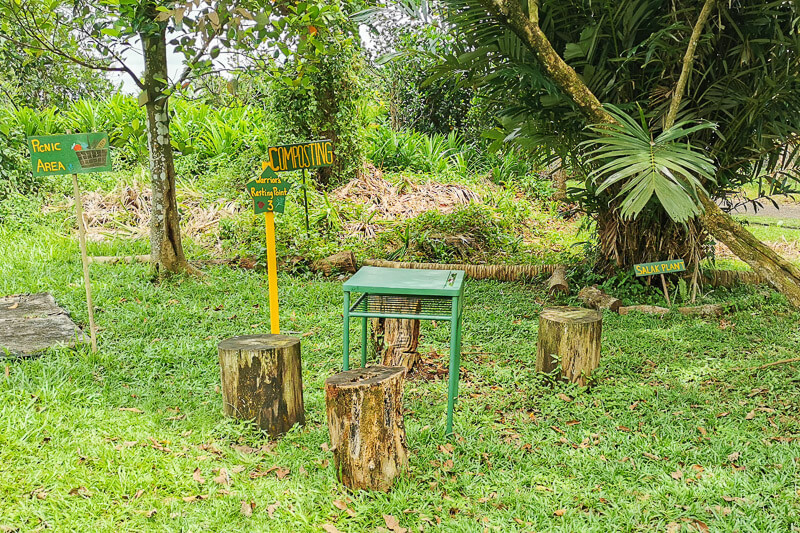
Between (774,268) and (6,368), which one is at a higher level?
(774,268)

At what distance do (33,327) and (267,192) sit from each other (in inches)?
72.3

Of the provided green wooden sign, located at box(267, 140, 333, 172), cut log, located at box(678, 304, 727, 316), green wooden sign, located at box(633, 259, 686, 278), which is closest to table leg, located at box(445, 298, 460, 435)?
green wooden sign, located at box(267, 140, 333, 172)

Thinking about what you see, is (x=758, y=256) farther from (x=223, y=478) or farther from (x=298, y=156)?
(x=298, y=156)

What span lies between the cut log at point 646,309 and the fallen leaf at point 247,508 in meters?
3.79

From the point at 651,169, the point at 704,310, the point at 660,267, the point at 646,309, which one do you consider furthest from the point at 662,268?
the point at 651,169

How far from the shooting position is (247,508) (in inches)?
105

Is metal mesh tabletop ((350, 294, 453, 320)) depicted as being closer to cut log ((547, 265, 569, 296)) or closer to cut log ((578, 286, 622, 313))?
cut log ((578, 286, 622, 313))

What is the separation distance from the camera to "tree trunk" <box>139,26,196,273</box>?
5.61 metres

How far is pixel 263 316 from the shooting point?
5344 mm

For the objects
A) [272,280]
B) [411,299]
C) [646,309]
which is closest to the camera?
[411,299]

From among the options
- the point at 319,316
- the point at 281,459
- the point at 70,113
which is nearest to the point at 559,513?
the point at 281,459

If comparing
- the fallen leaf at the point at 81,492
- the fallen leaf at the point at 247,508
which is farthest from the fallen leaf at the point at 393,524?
the fallen leaf at the point at 81,492

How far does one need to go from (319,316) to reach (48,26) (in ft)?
10.1

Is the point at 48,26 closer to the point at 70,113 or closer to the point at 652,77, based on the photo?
the point at 652,77
